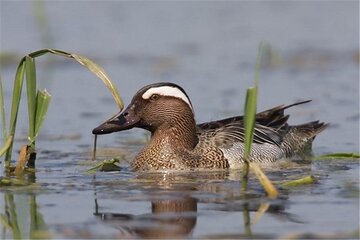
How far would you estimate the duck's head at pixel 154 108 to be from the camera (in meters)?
10.6

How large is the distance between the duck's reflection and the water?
1 centimetres

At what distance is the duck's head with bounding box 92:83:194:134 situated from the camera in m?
10.6

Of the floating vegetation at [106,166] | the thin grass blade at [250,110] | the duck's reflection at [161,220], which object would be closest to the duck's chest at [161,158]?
the floating vegetation at [106,166]

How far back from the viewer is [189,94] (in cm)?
1510

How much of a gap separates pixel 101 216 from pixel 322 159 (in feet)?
11.6

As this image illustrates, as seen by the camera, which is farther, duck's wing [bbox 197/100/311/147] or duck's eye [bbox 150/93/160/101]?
duck's wing [bbox 197/100/311/147]

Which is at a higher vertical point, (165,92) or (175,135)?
(165,92)

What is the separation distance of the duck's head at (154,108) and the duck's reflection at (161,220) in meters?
2.01

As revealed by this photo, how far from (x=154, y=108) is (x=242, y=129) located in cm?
101

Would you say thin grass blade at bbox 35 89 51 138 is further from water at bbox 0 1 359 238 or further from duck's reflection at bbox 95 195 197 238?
duck's reflection at bbox 95 195 197 238

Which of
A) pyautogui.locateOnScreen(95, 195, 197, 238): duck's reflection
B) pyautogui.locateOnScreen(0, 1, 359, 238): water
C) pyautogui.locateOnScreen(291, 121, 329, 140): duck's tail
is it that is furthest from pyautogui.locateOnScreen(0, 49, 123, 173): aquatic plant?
pyautogui.locateOnScreen(291, 121, 329, 140): duck's tail

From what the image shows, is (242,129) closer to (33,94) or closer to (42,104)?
(42,104)

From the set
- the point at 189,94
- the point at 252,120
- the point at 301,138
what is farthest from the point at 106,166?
the point at 189,94

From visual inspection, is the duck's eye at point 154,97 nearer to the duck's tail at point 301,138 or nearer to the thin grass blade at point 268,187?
the duck's tail at point 301,138
